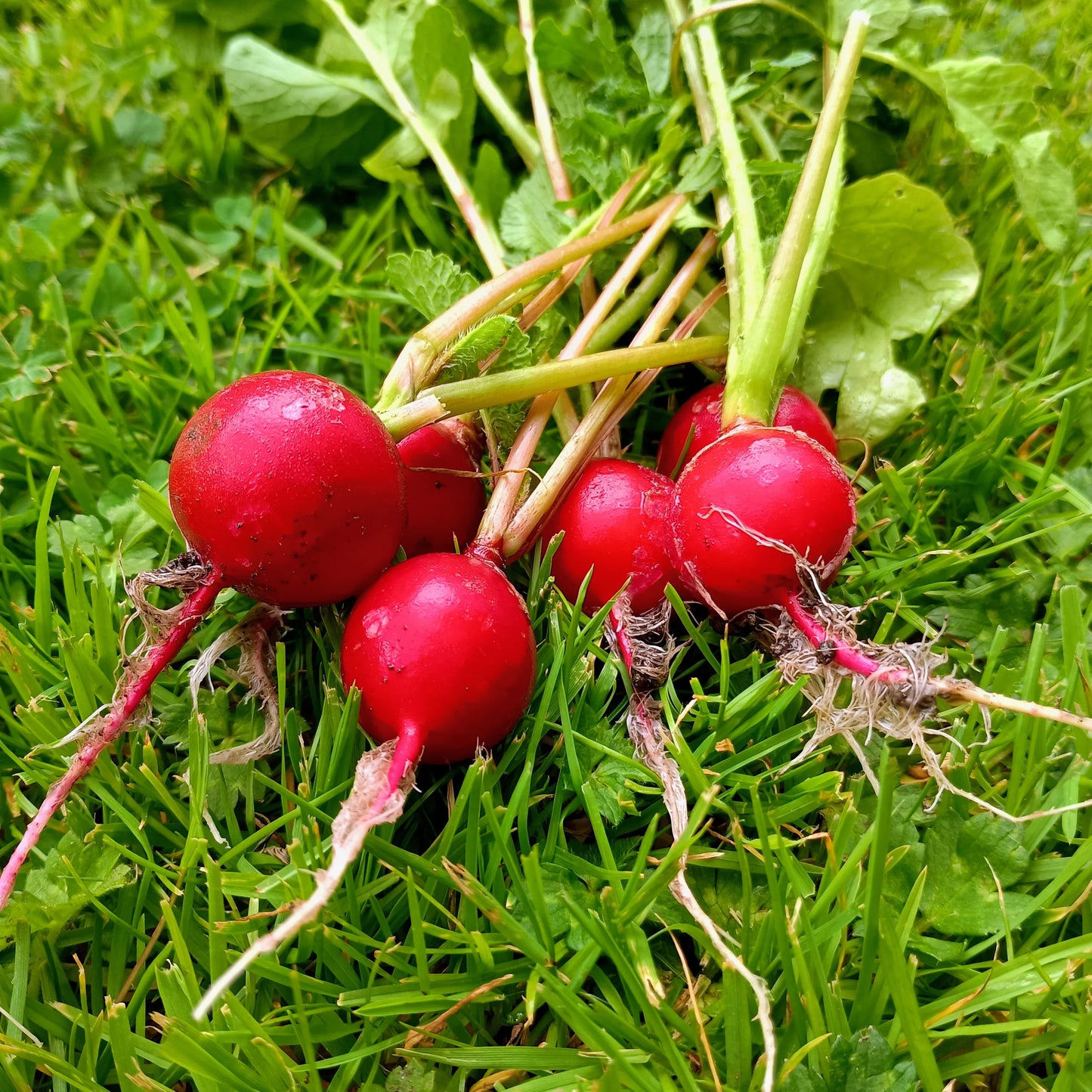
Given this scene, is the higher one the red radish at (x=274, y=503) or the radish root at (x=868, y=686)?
the red radish at (x=274, y=503)

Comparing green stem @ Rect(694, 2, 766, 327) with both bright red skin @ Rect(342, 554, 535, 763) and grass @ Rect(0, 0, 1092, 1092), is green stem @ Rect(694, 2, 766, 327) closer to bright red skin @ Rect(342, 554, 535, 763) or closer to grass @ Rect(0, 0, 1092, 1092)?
grass @ Rect(0, 0, 1092, 1092)

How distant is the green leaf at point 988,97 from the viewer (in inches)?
75.3

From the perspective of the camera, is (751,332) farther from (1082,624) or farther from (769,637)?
(1082,624)

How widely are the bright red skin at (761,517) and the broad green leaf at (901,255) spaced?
27.5 inches

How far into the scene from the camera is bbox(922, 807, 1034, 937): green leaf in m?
1.21

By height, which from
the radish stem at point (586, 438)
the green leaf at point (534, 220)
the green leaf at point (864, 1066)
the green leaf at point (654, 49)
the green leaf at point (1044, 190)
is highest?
the green leaf at point (654, 49)

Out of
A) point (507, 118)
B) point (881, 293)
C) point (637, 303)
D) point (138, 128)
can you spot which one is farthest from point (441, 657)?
point (138, 128)

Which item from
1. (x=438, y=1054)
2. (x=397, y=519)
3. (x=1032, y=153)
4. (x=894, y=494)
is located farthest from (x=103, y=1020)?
(x=1032, y=153)

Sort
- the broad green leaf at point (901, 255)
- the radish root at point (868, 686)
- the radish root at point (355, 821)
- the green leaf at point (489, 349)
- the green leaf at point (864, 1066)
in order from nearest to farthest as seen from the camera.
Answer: the radish root at point (355, 821), the green leaf at point (864, 1066), the radish root at point (868, 686), the green leaf at point (489, 349), the broad green leaf at point (901, 255)

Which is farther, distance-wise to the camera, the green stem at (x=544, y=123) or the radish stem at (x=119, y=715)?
the green stem at (x=544, y=123)

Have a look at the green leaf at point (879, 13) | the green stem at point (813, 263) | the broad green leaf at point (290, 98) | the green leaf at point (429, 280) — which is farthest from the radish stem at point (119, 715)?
the green leaf at point (879, 13)

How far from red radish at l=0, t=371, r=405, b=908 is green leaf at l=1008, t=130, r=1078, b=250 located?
5.59ft

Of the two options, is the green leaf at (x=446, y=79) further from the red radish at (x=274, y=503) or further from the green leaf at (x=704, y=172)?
the red radish at (x=274, y=503)

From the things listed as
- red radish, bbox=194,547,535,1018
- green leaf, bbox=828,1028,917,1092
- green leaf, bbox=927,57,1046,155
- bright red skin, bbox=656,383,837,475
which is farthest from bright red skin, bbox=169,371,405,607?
green leaf, bbox=927,57,1046,155
